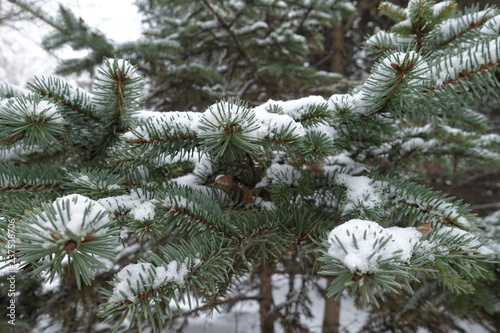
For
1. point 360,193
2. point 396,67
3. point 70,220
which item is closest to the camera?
point 70,220

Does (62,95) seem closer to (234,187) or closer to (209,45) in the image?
(234,187)

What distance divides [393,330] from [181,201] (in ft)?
9.04

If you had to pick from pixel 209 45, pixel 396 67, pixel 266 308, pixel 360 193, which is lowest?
pixel 266 308

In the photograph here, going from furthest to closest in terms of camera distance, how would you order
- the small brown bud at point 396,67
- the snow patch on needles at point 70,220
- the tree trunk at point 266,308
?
1. the tree trunk at point 266,308
2. the small brown bud at point 396,67
3. the snow patch on needles at point 70,220

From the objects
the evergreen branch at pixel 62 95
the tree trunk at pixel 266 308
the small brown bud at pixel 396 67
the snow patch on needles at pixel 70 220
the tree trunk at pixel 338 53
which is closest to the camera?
the snow patch on needles at pixel 70 220

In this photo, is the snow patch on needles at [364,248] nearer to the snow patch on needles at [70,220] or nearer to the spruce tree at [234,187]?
the spruce tree at [234,187]

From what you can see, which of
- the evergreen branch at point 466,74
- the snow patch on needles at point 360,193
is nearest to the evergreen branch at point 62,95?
the snow patch on needles at point 360,193

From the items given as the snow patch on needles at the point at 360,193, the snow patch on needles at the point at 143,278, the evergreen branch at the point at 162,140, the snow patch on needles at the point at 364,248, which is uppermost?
the evergreen branch at the point at 162,140

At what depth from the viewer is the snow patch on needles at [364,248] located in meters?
0.45

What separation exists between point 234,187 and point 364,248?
0.54 metres

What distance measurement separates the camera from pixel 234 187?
0.95 m

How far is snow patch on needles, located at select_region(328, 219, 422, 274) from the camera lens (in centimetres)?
45

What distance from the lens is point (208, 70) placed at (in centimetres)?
265

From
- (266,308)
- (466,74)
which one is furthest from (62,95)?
(266,308)
